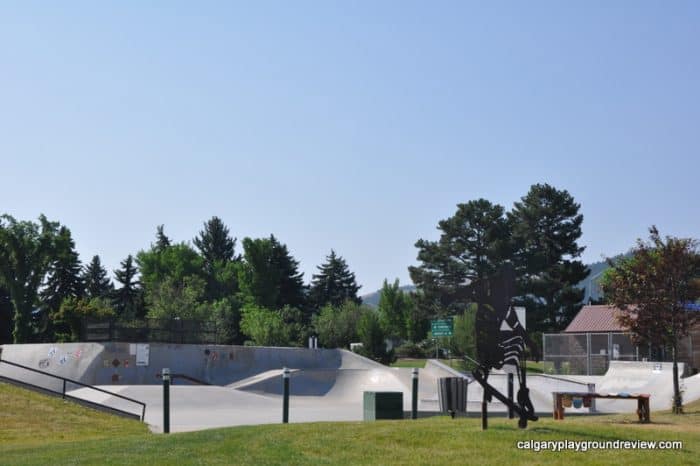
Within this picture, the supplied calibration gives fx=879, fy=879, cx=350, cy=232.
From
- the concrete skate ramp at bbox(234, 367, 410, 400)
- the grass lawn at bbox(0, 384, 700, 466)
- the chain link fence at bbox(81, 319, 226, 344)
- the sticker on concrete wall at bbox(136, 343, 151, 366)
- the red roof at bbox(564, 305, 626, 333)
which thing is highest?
the red roof at bbox(564, 305, 626, 333)

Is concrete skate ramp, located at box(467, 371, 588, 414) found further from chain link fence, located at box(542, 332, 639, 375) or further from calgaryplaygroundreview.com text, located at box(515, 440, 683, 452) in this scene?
calgaryplaygroundreview.com text, located at box(515, 440, 683, 452)

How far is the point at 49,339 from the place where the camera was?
233ft

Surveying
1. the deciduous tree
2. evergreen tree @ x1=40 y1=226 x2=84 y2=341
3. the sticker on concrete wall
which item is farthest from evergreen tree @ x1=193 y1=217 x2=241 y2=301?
the deciduous tree

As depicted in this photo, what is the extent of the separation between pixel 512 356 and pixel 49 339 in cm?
6343

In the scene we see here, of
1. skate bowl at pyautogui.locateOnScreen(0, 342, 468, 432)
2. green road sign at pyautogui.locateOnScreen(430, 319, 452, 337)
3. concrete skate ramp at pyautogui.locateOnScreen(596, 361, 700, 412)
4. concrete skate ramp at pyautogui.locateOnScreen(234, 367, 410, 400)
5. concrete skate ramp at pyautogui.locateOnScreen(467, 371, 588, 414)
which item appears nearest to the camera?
concrete skate ramp at pyautogui.locateOnScreen(596, 361, 700, 412)

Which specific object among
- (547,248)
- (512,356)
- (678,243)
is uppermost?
(547,248)

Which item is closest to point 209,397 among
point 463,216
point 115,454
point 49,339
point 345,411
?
point 345,411

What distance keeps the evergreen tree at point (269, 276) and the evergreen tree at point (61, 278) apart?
1842 cm

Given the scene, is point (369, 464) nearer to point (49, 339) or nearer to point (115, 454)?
point (115, 454)

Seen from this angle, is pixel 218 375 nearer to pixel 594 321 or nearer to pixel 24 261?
pixel 594 321

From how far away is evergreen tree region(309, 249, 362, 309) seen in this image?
112562 millimetres

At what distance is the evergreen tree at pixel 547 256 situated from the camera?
2985 inches

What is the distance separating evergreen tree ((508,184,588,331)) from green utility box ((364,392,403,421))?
191ft

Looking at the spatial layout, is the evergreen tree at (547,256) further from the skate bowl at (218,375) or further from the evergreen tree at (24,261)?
the evergreen tree at (24,261)
